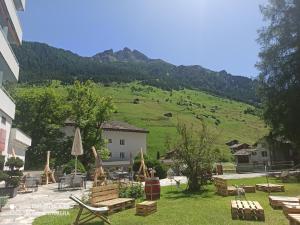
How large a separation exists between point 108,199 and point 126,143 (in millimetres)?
57394

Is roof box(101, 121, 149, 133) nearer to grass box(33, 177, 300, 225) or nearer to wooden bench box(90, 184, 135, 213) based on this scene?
grass box(33, 177, 300, 225)

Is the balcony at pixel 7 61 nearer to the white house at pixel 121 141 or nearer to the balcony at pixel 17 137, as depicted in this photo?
the balcony at pixel 17 137

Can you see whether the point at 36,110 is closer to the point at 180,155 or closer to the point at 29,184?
the point at 29,184

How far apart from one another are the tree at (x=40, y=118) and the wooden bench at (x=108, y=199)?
39.6 m

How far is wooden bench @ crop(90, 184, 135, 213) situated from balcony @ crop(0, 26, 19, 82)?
1393 centimetres

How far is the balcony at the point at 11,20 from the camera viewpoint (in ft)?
81.7

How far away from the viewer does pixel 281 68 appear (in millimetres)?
28859

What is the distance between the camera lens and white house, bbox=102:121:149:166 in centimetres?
6900

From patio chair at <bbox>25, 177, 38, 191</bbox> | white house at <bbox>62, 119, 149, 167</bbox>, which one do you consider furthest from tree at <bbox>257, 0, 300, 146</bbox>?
white house at <bbox>62, 119, 149, 167</bbox>

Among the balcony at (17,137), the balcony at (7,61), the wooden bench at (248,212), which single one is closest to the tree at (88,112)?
the balcony at (17,137)

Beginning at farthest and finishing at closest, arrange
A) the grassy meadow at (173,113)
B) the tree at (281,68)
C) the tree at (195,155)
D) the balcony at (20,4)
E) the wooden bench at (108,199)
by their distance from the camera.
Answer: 1. the grassy meadow at (173,113)
2. the balcony at (20,4)
3. the tree at (281,68)
4. the tree at (195,155)
5. the wooden bench at (108,199)

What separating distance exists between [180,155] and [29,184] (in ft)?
31.8

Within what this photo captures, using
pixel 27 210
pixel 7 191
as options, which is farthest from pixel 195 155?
pixel 7 191

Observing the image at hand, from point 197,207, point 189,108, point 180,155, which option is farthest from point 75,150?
point 189,108
